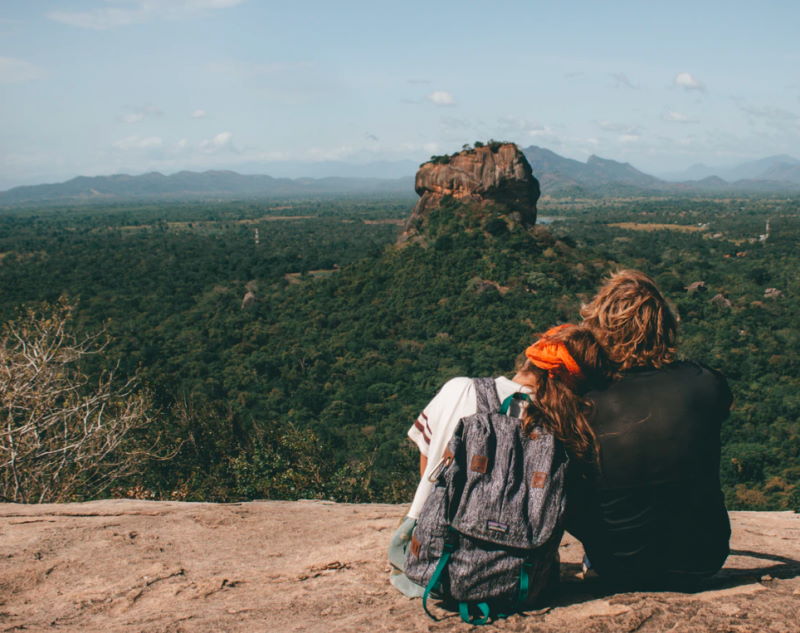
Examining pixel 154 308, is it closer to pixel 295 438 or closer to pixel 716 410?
pixel 295 438

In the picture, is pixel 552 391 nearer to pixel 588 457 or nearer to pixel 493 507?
pixel 588 457

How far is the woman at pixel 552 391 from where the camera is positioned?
9.39ft

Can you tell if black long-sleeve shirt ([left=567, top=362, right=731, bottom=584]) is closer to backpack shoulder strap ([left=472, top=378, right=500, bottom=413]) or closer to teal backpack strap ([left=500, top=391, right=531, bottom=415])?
teal backpack strap ([left=500, top=391, right=531, bottom=415])

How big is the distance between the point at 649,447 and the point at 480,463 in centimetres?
81

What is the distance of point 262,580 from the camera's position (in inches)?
152

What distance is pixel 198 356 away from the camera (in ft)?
95.8

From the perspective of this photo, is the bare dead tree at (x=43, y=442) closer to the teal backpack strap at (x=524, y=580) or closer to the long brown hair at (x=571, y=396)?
the teal backpack strap at (x=524, y=580)

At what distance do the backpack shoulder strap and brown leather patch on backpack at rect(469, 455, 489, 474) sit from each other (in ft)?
0.72

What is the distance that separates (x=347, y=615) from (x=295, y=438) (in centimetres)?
1135

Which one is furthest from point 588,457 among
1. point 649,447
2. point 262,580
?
point 262,580

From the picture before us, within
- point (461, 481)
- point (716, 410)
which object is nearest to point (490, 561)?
point (461, 481)

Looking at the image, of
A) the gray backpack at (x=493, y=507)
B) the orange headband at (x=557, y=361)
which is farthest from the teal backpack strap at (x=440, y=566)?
the orange headband at (x=557, y=361)

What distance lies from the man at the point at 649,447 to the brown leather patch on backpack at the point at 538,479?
0.66 feet

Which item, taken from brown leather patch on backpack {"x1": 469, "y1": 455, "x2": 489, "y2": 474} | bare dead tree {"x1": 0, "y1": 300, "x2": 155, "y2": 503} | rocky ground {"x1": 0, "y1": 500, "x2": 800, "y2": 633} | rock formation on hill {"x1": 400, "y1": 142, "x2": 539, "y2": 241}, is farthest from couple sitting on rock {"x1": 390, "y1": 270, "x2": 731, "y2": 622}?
rock formation on hill {"x1": 400, "y1": 142, "x2": 539, "y2": 241}
